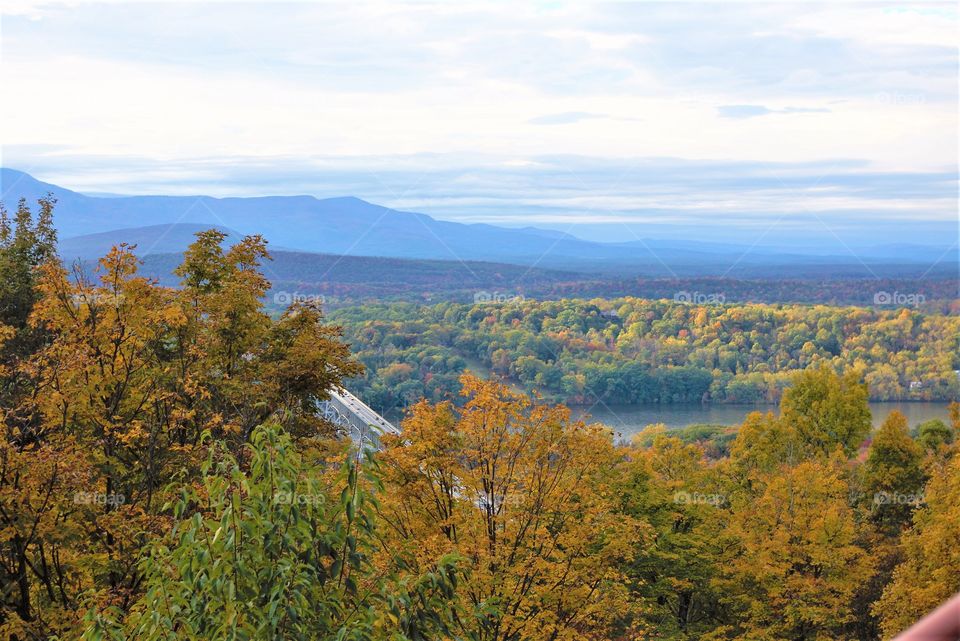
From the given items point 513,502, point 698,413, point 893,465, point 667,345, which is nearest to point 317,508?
point 513,502

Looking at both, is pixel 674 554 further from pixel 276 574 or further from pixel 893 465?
pixel 276 574

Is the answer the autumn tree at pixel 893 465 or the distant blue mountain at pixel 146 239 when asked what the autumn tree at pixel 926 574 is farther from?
the distant blue mountain at pixel 146 239

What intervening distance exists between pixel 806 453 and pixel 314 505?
133 feet

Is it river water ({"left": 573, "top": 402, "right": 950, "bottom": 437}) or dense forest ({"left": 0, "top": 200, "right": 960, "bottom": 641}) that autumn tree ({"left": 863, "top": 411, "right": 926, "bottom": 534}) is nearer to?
dense forest ({"left": 0, "top": 200, "right": 960, "bottom": 641})

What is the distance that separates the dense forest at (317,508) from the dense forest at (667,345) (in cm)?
4336

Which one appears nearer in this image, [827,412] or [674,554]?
[674,554]

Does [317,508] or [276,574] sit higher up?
[317,508]

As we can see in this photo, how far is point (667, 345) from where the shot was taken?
108m

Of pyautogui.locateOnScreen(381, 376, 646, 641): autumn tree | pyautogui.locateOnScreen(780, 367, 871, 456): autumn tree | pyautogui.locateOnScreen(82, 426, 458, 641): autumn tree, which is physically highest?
pyautogui.locateOnScreen(82, 426, 458, 641): autumn tree

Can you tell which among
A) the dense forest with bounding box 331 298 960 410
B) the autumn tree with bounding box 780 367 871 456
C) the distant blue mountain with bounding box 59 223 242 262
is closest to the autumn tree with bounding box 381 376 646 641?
the autumn tree with bounding box 780 367 871 456

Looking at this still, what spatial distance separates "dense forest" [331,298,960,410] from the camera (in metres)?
82.6

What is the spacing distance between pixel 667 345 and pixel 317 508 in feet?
338

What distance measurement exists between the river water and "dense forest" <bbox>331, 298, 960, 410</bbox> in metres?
1.26

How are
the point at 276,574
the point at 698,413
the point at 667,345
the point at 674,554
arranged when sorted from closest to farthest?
the point at 276,574, the point at 674,554, the point at 698,413, the point at 667,345
